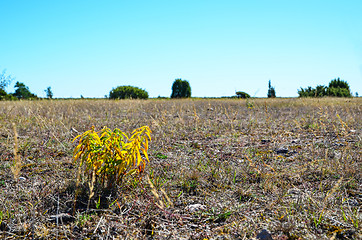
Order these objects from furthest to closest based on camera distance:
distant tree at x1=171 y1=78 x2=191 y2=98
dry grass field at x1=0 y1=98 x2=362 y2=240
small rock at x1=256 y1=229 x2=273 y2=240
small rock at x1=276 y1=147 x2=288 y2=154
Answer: distant tree at x1=171 y1=78 x2=191 y2=98 → small rock at x1=276 y1=147 x2=288 y2=154 → dry grass field at x1=0 y1=98 x2=362 y2=240 → small rock at x1=256 y1=229 x2=273 y2=240

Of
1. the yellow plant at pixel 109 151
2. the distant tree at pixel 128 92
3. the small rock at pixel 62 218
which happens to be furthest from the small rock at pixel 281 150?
the distant tree at pixel 128 92

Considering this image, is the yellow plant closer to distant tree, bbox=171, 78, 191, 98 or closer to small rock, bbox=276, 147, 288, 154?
small rock, bbox=276, 147, 288, 154

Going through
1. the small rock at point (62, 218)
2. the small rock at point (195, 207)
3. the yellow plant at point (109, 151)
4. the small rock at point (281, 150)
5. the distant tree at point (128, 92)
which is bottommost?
the small rock at point (195, 207)

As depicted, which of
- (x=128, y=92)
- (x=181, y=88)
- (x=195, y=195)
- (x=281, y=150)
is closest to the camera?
(x=195, y=195)

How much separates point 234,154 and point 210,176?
0.93 meters

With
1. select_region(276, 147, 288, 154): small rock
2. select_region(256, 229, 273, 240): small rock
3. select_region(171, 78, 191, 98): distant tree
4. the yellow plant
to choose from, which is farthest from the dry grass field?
select_region(171, 78, 191, 98): distant tree

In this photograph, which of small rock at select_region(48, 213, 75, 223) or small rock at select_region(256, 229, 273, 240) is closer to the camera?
small rock at select_region(256, 229, 273, 240)

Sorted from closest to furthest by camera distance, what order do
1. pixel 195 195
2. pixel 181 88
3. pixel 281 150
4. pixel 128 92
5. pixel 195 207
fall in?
pixel 195 207 → pixel 195 195 → pixel 281 150 → pixel 128 92 → pixel 181 88

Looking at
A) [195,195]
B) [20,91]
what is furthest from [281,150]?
[20,91]

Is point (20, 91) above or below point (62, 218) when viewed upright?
above

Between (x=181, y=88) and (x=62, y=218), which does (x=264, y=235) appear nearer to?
(x=62, y=218)

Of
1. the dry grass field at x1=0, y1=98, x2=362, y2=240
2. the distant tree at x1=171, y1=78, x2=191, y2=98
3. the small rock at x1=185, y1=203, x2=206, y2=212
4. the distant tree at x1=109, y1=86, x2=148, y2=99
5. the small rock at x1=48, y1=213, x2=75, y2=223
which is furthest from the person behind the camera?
the distant tree at x1=171, y1=78, x2=191, y2=98

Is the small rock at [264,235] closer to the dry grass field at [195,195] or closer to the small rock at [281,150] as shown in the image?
the dry grass field at [195,195]

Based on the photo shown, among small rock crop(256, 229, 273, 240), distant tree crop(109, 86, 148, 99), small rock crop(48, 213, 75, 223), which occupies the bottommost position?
small rock crop(256, 229, 273, 240)
